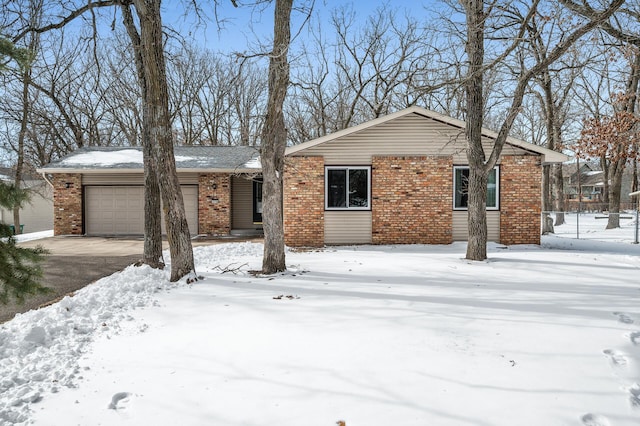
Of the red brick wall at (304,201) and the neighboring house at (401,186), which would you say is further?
the red brick wall at (304,201)

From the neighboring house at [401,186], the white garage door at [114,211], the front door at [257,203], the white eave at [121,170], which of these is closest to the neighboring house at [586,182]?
the neighboring house at [401,186]

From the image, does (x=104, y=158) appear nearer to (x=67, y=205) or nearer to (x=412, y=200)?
(x=67, y=205)

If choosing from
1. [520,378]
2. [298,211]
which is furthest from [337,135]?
[520,378]

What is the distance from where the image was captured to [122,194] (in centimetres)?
1612

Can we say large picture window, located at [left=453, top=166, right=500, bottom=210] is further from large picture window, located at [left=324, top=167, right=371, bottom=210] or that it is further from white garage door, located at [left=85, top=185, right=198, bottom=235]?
white garage door, located at [left=85, top=185, right=198, bottom=235]

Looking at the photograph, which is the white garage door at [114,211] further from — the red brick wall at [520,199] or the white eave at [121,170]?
the red brick wall at [520,199]

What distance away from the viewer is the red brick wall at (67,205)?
1589 cm

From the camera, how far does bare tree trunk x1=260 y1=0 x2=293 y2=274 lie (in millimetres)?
7645

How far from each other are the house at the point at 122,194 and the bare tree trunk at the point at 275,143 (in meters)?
7.69

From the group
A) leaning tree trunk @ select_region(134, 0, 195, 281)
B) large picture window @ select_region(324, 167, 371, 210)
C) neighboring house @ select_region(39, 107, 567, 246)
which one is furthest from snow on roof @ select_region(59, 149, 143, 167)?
leaning tree trunk @ select_region(134, 0, 195, 281)

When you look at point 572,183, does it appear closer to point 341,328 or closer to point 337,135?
point 337,135

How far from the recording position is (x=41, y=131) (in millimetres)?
23891

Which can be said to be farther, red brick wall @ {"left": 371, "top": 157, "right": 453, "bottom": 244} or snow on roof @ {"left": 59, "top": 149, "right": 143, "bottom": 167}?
snow on roof @ {"left": 59, "top": 149, "right": 143, "bottom": 167}

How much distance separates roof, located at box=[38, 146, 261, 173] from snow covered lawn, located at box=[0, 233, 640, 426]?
903 centimetres
